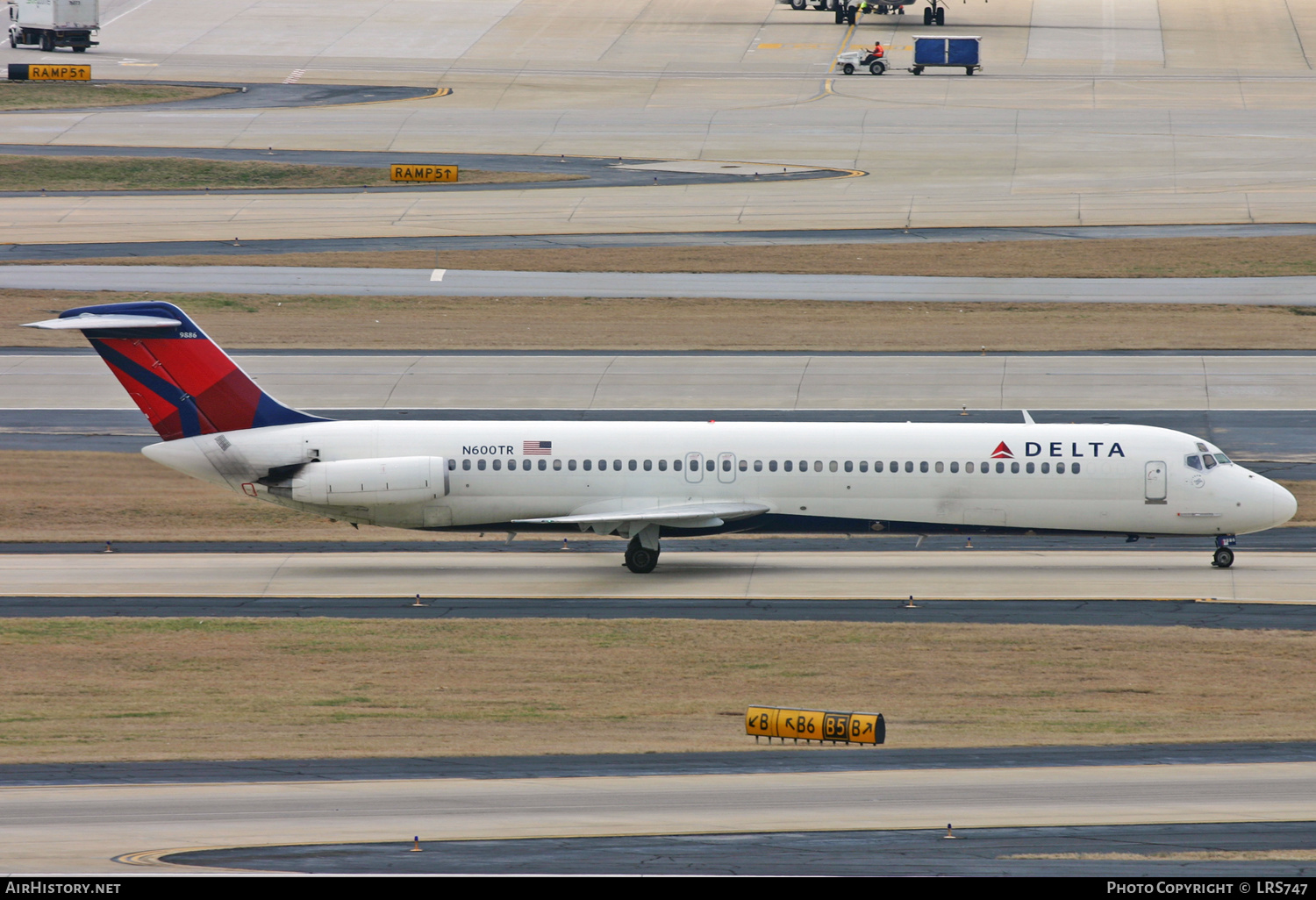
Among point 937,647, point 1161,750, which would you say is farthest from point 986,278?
point 1161,750

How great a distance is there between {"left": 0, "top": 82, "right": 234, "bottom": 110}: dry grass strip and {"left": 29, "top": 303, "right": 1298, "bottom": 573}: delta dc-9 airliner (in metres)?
57.4

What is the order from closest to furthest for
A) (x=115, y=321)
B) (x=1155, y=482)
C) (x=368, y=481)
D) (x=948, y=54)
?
(x=115, y=321) → (x=368, y=481) → (x=1155, y=482) → (x=948, y=54)

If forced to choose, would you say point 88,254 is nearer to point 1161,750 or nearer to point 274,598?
point 274,598

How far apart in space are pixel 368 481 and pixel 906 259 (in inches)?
1305

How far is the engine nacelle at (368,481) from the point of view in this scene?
35.2m

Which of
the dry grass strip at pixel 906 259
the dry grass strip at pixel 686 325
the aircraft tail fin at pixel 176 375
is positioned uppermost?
the aircraft tail fin at pixel 176 375

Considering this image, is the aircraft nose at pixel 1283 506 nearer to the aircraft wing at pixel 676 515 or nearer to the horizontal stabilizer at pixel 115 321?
the aircraft wing at pixel 676 515

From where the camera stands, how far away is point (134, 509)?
40969 millimetres

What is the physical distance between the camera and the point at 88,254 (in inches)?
2479

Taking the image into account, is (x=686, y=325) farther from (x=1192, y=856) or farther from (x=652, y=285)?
(x=1192, y=856)

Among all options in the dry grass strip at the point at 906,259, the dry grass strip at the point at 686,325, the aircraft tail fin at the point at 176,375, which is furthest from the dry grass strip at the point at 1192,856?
the dry grass strip at the point at 906,259

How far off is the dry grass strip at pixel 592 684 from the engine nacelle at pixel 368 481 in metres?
4.26

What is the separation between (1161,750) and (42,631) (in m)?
21.0

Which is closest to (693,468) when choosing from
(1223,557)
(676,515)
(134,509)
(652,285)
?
(676,515)
